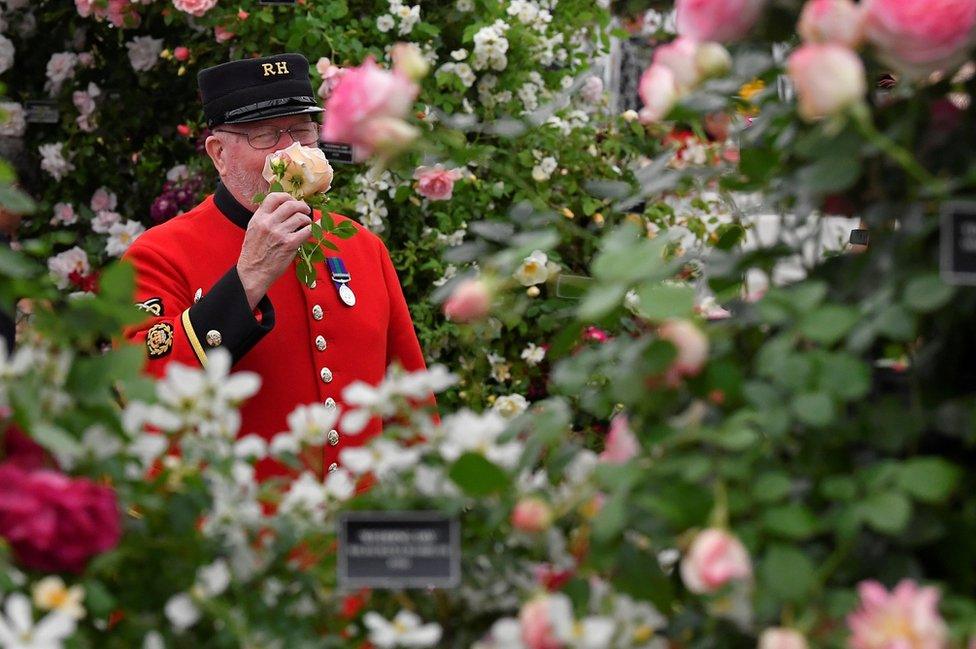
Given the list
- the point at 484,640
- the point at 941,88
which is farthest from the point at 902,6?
the point at 484,640

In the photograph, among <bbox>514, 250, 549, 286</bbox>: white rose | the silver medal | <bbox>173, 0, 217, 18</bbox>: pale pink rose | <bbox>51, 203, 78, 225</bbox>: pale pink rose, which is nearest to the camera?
<bbox>514, 250, 549, 286</bbox>: white rose

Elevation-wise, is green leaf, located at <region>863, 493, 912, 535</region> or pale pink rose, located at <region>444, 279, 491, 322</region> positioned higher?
pale pink rose, located at <region>444, 279, 491, 322</region>

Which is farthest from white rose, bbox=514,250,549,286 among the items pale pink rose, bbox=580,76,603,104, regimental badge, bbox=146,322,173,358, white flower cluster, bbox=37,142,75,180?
white flower cluster, bbox=37,142,75,180

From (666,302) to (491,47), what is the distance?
2.48m

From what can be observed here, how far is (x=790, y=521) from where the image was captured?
1029 millimetres

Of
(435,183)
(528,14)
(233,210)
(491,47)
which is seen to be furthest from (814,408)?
(528,14)

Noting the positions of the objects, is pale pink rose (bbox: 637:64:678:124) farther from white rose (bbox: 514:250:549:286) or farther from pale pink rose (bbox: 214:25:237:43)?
pale pink rose (bbox: 214:25:237:43)

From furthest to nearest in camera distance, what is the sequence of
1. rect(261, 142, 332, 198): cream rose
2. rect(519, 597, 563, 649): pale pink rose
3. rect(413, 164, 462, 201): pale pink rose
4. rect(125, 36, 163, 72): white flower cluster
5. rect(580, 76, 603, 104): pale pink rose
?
rect(125, 36, 163, 72): white flower cluster < rect(580, 76, 603, 104): pale pink rose < rect(261, 142, 332, 198): cream rose < rect(413, 164, 462, 201): pale pink rose < rect(519, 597, 563, 649): pale pink rose

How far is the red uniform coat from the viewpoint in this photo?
90.9 inches

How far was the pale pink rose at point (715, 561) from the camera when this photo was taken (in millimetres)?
982

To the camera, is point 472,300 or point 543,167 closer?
point 472,300

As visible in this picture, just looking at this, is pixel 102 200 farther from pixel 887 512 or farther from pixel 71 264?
pixel 887 512

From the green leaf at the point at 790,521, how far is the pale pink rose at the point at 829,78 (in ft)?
0.96

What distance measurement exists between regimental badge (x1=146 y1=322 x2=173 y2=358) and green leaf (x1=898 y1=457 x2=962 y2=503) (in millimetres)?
1503
